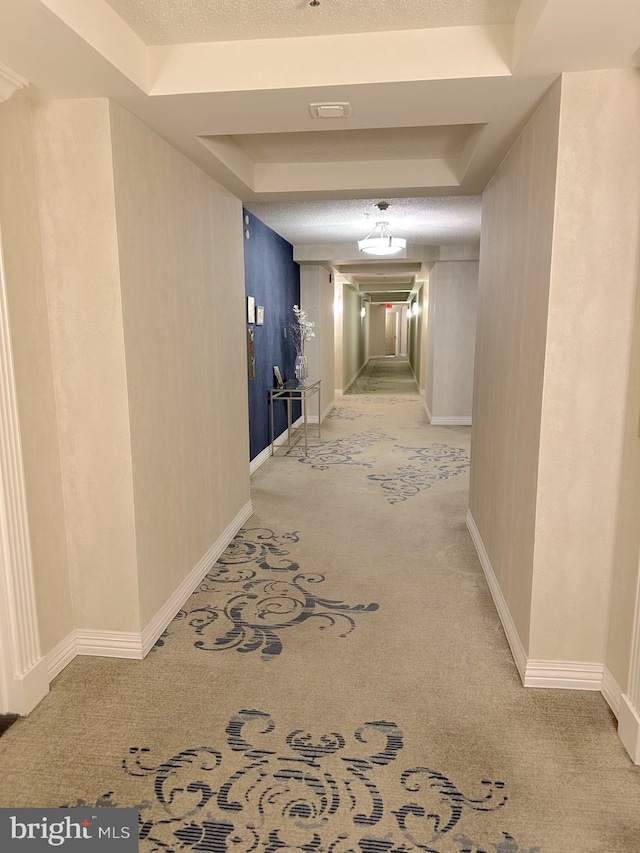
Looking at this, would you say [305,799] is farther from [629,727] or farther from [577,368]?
[577,368]

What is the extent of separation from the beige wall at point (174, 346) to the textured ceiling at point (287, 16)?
1.42 ft

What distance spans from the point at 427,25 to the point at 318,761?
8.95 feet

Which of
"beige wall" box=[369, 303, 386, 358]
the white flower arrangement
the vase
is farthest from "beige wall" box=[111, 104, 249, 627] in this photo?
"beige wall" box=[369, 303, 386, 358]

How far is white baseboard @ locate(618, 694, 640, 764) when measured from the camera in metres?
2.05

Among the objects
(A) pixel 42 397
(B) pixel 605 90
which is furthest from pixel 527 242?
(A) pixel 42 397

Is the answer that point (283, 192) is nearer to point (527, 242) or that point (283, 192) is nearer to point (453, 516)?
point (527, 242)

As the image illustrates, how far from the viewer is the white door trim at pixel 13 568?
220cm

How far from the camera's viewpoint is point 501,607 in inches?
121

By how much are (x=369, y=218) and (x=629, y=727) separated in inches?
189

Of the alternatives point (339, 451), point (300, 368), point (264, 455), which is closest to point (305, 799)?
point (264, 455)

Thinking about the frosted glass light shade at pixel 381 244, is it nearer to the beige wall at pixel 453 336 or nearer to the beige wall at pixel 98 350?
the beige wall at pixel 98 350

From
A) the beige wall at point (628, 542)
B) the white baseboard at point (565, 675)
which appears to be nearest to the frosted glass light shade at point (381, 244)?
the beige wall at point (628, 542)

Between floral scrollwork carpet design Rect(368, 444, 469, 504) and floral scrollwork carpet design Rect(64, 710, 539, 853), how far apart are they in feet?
10.1

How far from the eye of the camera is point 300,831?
1.79 meters
